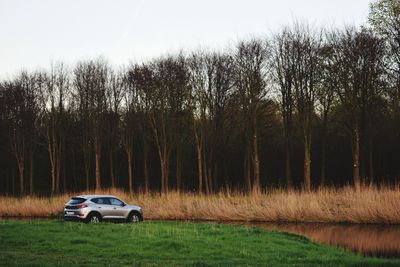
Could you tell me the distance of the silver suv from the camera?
2658 centimetres

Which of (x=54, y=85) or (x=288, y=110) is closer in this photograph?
(x=288, y=110)

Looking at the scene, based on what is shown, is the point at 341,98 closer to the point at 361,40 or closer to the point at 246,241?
the point at 361,40

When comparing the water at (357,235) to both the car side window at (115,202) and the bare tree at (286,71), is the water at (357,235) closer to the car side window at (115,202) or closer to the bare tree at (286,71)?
the car side window at (115,202)

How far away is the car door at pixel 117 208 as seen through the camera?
2789 cm

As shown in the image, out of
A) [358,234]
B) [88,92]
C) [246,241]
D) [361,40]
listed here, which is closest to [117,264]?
[246,241]

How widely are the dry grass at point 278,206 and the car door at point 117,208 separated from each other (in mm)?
5455

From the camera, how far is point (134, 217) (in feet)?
94.2

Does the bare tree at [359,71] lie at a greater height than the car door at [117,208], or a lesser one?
greater

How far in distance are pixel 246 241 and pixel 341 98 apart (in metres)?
21.8

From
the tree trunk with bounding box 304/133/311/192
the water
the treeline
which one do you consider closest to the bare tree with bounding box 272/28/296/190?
the treeline

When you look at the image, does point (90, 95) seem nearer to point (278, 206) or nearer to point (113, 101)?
point (113, 101)

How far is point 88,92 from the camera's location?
48594mm

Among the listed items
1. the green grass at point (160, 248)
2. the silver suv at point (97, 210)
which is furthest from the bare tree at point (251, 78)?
the green grass at point (160, 248)

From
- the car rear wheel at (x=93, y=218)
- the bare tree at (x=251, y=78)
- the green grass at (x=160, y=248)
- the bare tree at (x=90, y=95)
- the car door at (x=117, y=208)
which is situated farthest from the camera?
the bare tree at (x=90, y=95)
